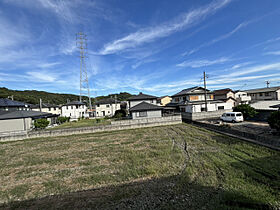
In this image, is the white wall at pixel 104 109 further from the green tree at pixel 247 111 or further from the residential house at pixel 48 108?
the green tree at pixel 247 111

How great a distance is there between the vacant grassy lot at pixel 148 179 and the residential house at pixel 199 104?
1330cm

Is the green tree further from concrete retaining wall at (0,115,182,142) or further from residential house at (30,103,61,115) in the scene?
residential house at (30,103,61,115)

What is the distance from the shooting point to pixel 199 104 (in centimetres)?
2447

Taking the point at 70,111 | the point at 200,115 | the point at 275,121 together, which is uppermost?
the point at 70,111

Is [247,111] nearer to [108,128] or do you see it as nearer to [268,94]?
[108,128]

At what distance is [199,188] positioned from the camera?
16.0 feet

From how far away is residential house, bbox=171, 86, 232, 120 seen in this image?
21.4m

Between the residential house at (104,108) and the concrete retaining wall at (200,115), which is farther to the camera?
the residential house at (104,108)

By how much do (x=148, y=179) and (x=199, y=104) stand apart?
74.0 feet

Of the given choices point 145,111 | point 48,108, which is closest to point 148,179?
point 145,111

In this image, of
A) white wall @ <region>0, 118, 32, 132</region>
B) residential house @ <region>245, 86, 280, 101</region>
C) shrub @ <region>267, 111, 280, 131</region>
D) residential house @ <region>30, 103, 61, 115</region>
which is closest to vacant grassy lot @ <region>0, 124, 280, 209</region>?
shrub @ <region>267, 111, 280, 131</region>

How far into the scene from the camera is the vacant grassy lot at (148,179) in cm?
433

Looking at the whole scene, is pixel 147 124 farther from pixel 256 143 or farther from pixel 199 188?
pixel 199 188

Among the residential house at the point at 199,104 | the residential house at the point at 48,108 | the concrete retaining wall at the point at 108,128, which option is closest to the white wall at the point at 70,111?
the residential house at the point at 48,108
